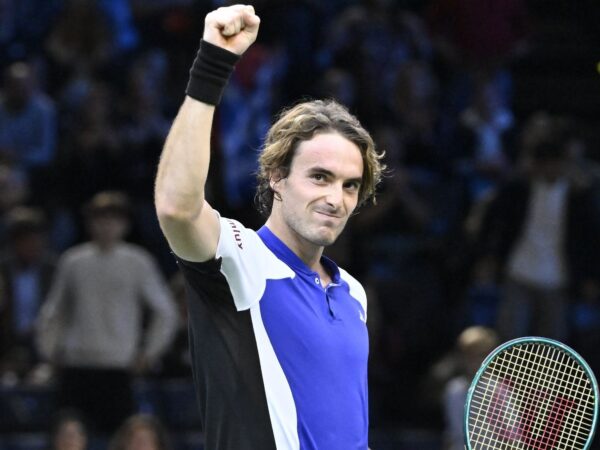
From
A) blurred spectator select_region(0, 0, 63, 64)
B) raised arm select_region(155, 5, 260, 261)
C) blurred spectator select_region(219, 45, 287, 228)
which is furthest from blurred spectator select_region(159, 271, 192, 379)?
raised arm select_region(155, 5, 260, 261)

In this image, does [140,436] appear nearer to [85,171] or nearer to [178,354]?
[178,354]

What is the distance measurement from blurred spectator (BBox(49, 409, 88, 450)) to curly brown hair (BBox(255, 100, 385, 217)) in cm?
412

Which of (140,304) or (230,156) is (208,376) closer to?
(140,304)

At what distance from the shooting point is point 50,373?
9109 mm

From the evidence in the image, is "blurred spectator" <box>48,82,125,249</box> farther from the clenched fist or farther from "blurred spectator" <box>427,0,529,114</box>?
the clenched fist

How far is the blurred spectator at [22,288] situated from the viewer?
30.3 feet

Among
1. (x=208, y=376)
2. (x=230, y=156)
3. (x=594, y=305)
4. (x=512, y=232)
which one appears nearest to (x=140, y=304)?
(x=230, y=156)

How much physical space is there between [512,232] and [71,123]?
132 inches

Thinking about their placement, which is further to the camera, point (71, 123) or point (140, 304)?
point (71, 123)

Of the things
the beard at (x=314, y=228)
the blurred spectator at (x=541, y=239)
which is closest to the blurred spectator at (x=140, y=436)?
the blurred spectator at (x=541, y=239)

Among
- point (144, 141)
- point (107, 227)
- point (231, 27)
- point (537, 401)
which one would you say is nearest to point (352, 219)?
point (144, 141)

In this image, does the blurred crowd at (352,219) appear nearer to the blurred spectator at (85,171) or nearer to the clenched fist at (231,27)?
the blurred spectator at (85,171)

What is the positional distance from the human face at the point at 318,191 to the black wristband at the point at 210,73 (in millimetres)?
517

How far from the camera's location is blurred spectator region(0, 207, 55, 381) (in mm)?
9227
